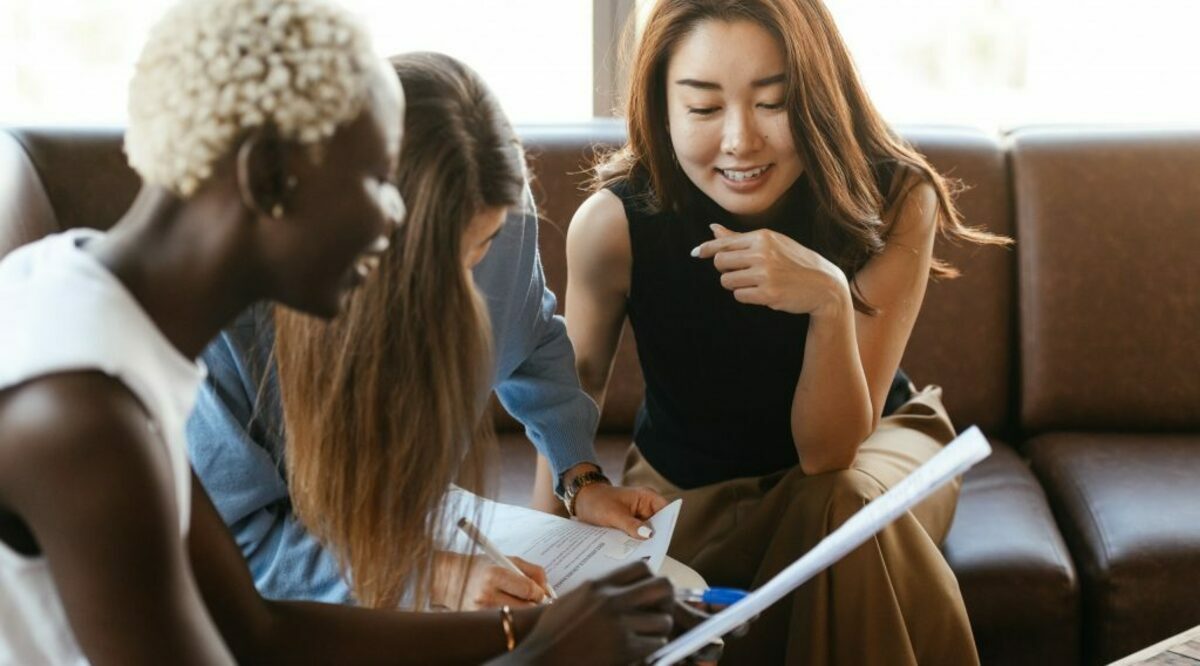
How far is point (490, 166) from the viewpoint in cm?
129

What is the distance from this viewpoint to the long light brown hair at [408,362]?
125 cm

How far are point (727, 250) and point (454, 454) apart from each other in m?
0.62

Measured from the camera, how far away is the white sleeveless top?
2.82 feet

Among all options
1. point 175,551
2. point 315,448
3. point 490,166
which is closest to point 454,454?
point 315,448

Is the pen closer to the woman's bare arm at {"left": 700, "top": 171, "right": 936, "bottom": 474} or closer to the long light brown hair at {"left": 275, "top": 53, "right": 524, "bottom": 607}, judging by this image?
the long light brown hair at {"left": 275, "top": 53, "right": 524, "bottom": 607}

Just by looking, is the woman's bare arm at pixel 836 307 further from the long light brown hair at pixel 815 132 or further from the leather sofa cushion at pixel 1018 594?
the leather sofa cushion at pixel 1018 594

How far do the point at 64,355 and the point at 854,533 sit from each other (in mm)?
582

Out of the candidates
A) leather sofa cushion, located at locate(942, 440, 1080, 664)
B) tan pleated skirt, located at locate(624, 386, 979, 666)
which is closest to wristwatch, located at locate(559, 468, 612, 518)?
tan pleated skirt, located at locate(624, 386, 979, 666)

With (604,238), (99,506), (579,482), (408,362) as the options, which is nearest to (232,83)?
(99,506)

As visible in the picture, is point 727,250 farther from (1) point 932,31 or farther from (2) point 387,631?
(1) point 932,31

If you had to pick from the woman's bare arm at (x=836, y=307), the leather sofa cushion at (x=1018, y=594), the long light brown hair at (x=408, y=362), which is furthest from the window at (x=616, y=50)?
the long light brown hair at (x=408, y=362)

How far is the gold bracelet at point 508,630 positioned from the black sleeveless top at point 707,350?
0.77 meters

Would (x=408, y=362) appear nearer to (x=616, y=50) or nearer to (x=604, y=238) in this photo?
(x=604, y=238)

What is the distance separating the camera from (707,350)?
204 centimetres
